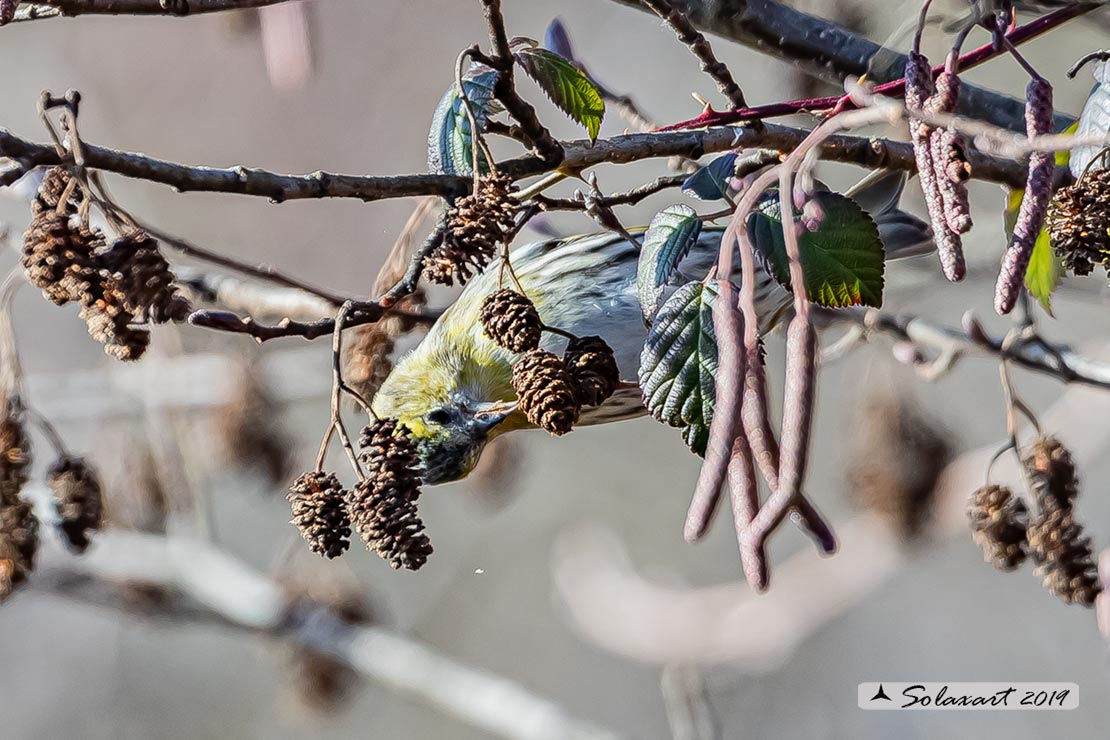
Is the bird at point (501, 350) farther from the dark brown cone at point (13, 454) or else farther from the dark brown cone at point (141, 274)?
the dark brown cone at point (141, 274)

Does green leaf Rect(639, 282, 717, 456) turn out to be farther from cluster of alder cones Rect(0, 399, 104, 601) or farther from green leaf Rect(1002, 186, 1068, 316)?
cluster of alder cones Rect(0, 399, 104, 601)

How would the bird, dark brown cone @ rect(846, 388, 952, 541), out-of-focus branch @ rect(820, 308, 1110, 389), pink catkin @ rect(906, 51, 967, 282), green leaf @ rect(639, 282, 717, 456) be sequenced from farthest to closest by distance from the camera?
dark brown cone @ rect(846, 388, 952, 541)
the bird
out-of-focus branch @ rect(820, 308, 1110, 389)
green leaf @ rect(639, 282, 717, 456)
pink catkin @ rect(906, 51, 967, 282)

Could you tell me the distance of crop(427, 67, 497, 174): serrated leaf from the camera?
1120 mm

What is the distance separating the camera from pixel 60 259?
1018mm

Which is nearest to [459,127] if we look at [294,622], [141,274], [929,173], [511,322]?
[511,322]

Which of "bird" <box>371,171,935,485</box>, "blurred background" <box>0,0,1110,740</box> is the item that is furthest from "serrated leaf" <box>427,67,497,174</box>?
"blurred background" <box>0,0,1110,740</box>

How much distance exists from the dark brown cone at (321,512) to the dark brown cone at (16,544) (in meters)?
0.41

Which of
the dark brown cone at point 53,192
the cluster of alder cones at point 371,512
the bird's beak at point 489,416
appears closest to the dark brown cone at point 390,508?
the cluster of alder cones at point 371,512

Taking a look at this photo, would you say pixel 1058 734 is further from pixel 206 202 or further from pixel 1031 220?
pixel 1031 220

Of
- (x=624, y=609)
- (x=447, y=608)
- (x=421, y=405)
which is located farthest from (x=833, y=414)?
(x=421, y=405)

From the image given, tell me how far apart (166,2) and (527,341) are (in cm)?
47

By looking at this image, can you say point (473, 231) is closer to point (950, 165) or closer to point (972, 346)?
point (950, 165)

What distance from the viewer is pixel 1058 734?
189 inches

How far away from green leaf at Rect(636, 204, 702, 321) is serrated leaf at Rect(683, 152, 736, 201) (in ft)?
0.14
